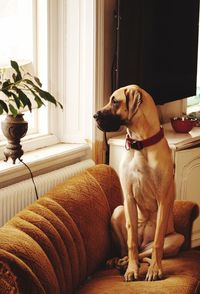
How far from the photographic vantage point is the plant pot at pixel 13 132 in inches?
112

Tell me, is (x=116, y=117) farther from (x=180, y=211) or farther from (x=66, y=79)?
(x=66, y=79)

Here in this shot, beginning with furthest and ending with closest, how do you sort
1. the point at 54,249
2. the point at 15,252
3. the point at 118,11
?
the point at 118,11, the point at 54,249, the point at 15,252

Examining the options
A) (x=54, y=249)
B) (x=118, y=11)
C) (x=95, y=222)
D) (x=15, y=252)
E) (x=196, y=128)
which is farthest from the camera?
(x=196, y=128)

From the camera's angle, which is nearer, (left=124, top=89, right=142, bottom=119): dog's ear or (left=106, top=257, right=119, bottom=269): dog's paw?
(left=124, top=89, right=142, bottom=119): dog's ear

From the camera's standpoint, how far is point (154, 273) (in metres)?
2.59

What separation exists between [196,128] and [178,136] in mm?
369

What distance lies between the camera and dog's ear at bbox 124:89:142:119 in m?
2.53

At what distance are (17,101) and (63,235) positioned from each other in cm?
61

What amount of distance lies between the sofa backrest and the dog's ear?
0.48m

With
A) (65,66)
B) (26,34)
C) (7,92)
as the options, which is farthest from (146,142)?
(26,34)

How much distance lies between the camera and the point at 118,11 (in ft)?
11.1

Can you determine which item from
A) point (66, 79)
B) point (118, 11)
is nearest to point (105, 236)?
point (66, 79)

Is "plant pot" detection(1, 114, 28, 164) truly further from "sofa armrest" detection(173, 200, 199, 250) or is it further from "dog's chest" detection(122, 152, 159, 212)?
"sofa armrest" detection(173, 200, 199, 250)

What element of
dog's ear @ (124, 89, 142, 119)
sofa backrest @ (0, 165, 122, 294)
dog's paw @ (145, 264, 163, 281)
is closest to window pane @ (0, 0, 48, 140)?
sofa backrest @ (0, 165, 122, 294)
